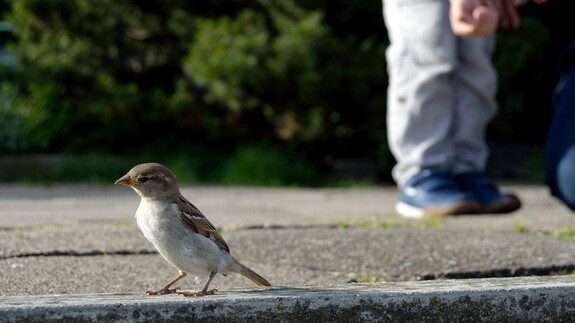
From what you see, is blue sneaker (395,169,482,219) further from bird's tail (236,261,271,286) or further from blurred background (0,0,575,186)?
blurred background (0,0,575,186)

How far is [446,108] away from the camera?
4.37 meters

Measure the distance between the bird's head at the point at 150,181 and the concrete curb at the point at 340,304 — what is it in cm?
26

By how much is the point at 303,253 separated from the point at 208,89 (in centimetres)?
574

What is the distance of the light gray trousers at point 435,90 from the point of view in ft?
14.0

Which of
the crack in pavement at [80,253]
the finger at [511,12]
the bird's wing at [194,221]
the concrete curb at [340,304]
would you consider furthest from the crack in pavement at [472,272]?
the finger at [511,12]

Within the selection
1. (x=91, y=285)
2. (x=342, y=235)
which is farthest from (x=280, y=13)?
(x=91, y=285)

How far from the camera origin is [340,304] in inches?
83.7

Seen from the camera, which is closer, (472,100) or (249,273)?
(249,273)

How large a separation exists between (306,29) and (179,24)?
1.54 metres

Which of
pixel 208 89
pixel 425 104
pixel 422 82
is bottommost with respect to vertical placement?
pixel 208 89

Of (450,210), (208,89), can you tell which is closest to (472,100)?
(450,210)

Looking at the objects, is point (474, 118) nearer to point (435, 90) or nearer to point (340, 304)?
point (435, 90)

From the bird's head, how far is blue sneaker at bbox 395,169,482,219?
87.5 inches

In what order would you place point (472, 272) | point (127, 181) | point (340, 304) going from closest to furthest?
point (340, 304)
point (127, 181)
point (472, 272)
